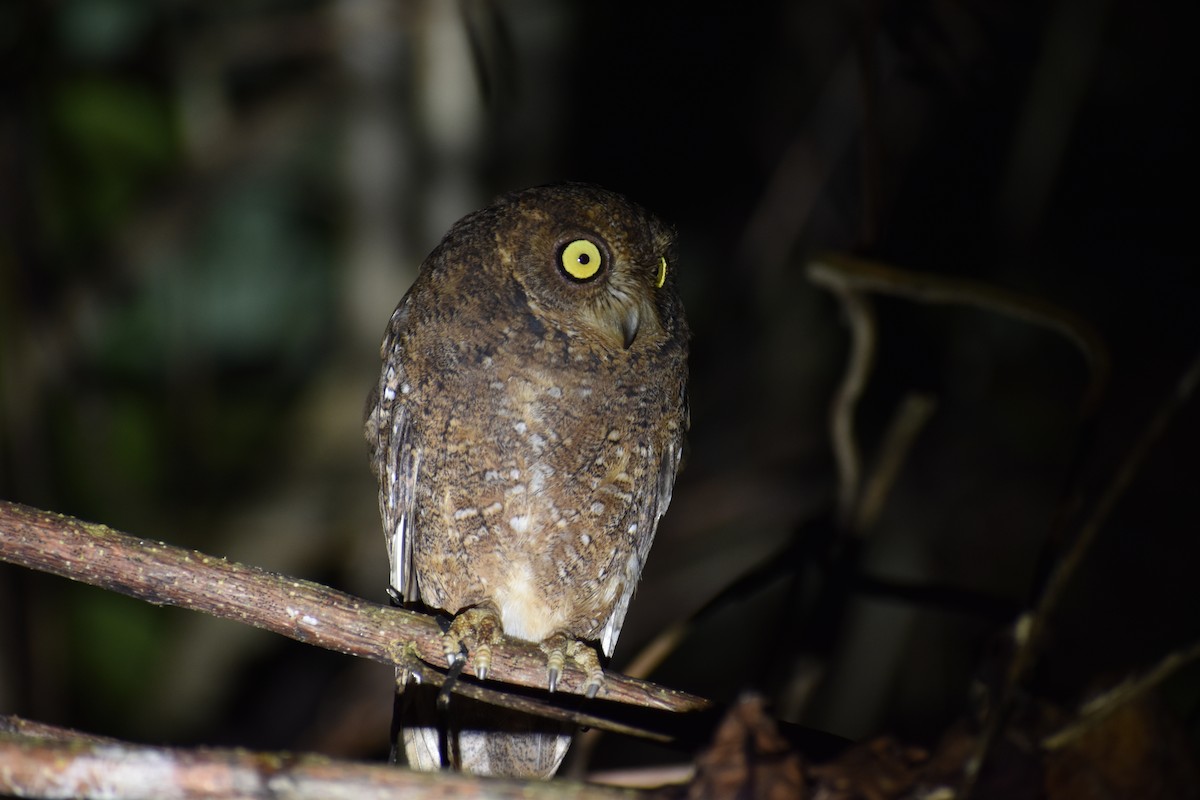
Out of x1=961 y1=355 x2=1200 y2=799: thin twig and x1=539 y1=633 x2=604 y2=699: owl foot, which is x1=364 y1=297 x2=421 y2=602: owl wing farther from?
x1=961 y1=355 x2=1200 y2=799: thin twig

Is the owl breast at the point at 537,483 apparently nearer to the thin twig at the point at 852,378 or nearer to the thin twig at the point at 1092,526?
the thin twig at the point at 852,378

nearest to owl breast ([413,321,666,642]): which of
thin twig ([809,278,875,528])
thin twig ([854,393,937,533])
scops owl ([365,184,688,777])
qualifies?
scops owl ([365,184,688,777])

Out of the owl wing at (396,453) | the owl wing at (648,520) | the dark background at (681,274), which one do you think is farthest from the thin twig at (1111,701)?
the dark background at (681,274)

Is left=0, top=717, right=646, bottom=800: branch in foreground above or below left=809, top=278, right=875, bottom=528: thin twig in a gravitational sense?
below

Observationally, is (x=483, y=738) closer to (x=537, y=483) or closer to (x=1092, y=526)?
(x=537, y=483)

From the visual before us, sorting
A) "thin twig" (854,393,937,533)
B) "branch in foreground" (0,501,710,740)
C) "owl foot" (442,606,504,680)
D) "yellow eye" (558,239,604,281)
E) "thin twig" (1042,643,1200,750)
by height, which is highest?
"yellow eye" (558,239,604,281)

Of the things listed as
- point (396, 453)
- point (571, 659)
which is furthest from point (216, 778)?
point (396, 453)
